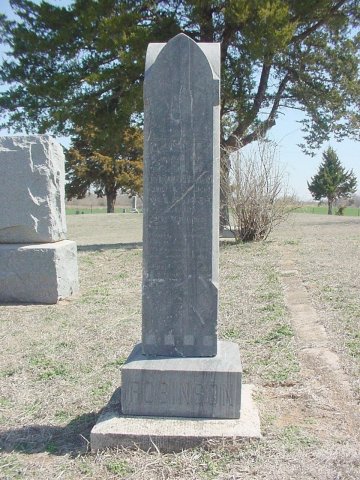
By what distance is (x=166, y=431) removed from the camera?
249 centimetres

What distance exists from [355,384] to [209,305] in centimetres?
120

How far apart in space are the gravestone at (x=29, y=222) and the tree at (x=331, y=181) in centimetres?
4640

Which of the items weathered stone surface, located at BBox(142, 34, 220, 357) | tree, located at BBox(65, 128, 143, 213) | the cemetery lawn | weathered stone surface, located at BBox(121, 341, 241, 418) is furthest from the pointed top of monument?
tree, located at BBox(65, 128, 143, 213)

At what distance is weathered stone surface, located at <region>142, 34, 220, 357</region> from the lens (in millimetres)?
2584

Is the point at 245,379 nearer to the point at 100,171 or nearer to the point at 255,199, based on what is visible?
the point at 255,199

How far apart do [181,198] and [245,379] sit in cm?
145

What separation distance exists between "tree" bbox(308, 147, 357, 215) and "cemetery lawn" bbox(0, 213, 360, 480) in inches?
1815

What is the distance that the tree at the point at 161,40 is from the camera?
10.4 m

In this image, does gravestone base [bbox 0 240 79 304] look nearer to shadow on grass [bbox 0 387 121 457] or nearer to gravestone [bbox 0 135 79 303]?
gravestone [bbox 0 135 79 303]

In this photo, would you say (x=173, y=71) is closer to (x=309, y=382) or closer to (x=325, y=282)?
(x=309, y=382)

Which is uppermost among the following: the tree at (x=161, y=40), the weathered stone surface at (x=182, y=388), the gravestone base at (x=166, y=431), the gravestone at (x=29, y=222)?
the tree at (x=161, y=40)

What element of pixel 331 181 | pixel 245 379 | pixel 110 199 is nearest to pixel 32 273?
pixel 245 379

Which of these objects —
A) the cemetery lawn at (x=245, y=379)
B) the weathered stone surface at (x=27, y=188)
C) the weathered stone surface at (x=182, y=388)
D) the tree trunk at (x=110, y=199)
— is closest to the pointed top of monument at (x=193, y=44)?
the weathered stone surface at (x=182, y=388)

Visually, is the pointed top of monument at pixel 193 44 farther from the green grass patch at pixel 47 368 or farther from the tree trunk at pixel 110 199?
the tree trunk at pixel 110 199
